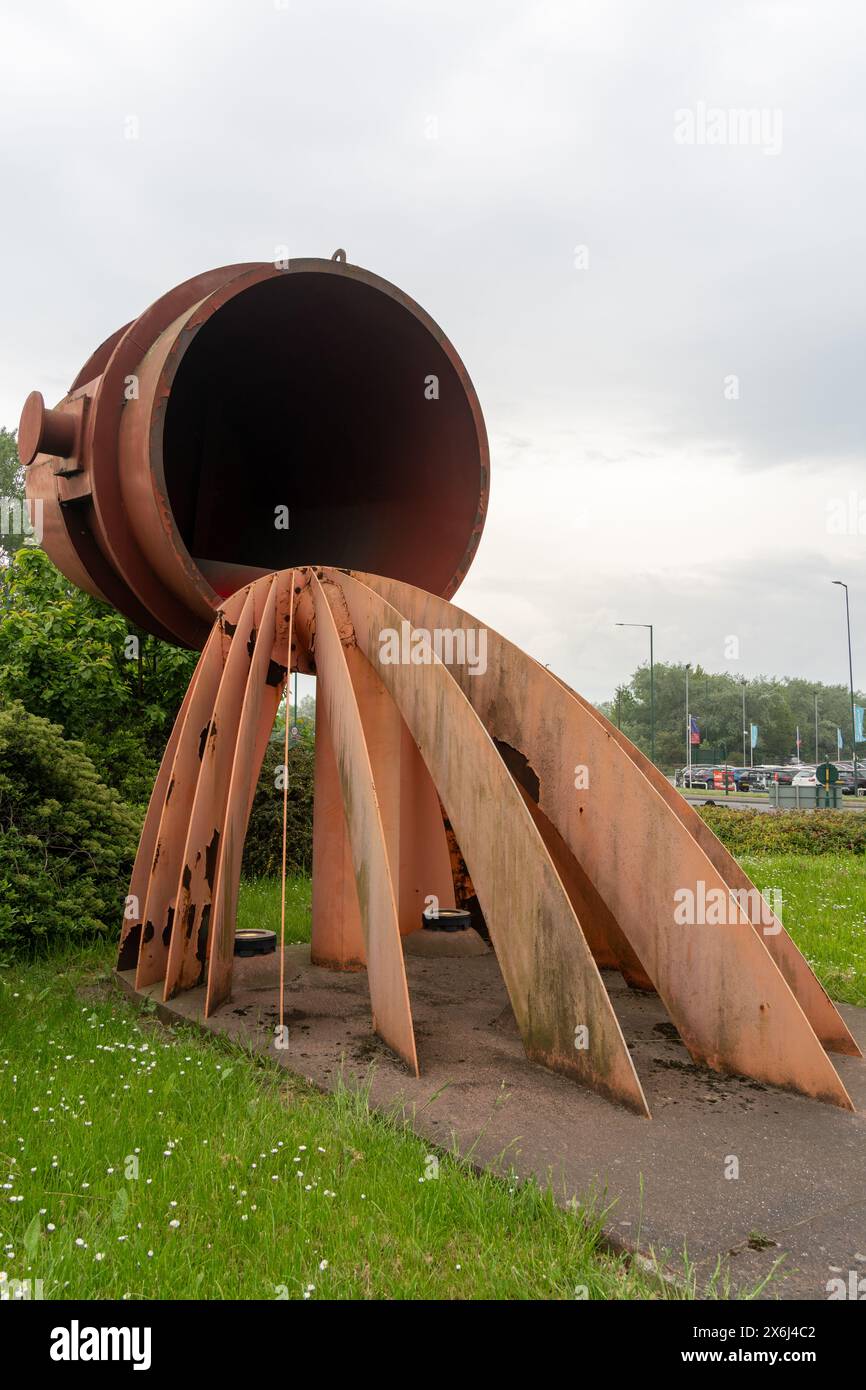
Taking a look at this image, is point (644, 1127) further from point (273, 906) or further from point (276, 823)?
point (276, 823)

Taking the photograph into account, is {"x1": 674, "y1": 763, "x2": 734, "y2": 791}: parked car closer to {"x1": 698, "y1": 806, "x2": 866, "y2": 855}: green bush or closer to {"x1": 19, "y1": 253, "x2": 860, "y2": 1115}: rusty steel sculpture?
{"x1": 698, "y1": 806, "x2": 866, "y2": 855}: green bush

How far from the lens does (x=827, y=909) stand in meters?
9.48

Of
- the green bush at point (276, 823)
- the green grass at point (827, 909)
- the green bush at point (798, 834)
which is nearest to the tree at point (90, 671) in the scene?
the green bush at point (276, 823)

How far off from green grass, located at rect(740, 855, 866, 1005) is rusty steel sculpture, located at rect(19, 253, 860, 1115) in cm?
190

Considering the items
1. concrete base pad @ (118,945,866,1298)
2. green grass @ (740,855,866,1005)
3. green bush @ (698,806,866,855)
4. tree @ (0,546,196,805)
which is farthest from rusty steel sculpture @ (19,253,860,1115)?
green bush @ (698,806,866,855)

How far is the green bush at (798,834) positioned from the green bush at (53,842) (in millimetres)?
9793

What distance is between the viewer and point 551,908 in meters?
4.28

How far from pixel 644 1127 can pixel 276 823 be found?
8.27 metres

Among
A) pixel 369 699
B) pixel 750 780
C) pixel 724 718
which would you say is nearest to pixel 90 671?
pixel 369 699

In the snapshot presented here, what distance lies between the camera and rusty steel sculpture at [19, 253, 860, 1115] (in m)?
4.40
